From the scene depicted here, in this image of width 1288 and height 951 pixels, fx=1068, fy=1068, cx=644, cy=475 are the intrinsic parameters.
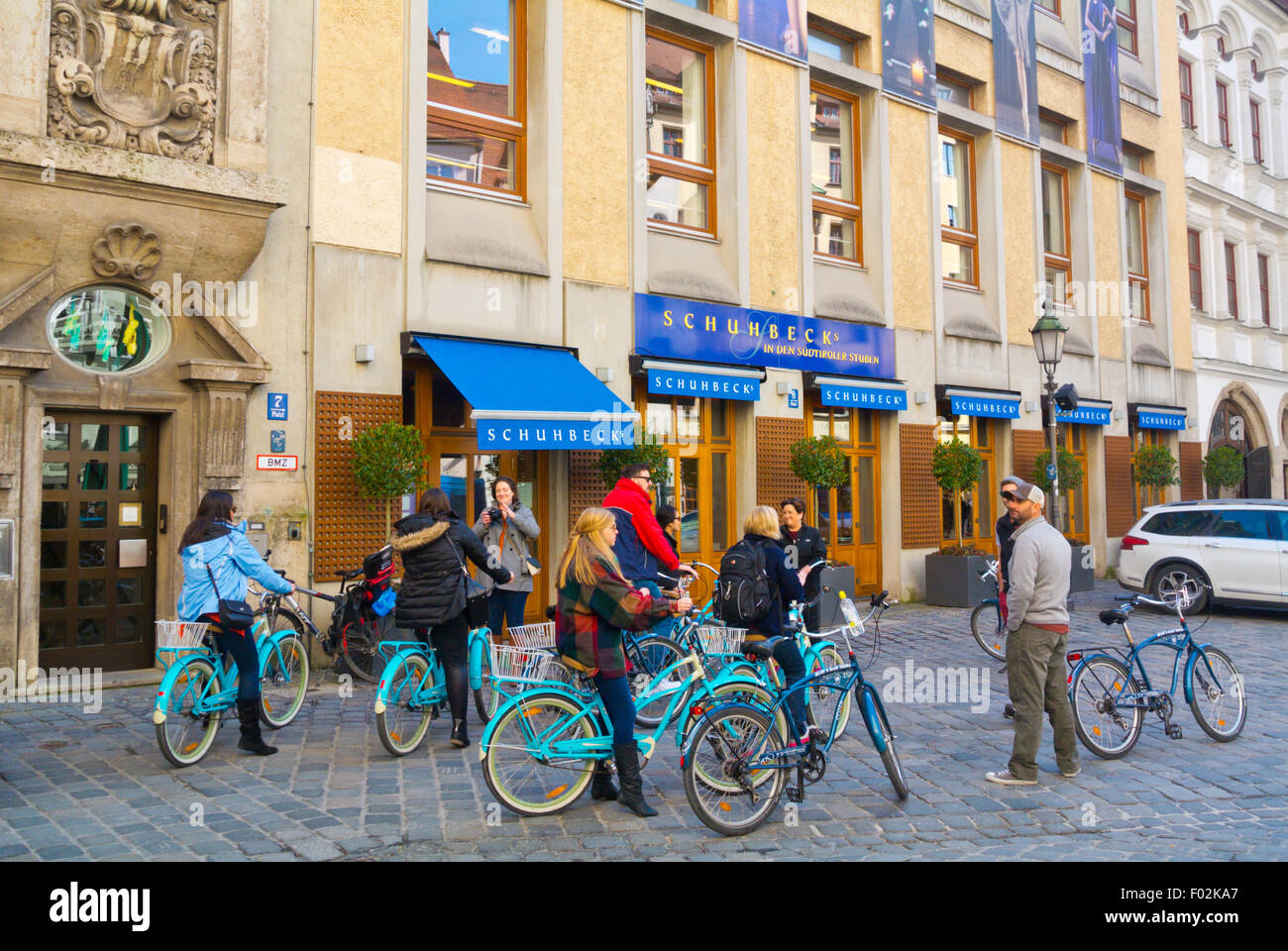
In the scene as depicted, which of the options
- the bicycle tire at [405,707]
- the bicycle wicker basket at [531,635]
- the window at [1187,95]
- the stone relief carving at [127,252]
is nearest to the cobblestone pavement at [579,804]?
the bicycle tire at [405,707]

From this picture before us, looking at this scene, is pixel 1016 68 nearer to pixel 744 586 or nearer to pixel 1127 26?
pixel 1127 26

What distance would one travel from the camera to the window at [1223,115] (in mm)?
25391

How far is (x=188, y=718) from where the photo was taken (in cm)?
676

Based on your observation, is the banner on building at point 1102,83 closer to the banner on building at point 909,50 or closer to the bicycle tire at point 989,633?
the banner on building at point 909,50

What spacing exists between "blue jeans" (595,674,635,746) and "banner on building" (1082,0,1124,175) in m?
18.9

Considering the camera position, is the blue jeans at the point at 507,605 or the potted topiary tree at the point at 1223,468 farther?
the potted topiary tree at the point at 1223,468

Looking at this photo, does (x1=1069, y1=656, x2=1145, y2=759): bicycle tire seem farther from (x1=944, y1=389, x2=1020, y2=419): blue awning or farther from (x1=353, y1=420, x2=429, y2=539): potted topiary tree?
(x1=944, y1=389, x2=1020, y2=419): blue awning

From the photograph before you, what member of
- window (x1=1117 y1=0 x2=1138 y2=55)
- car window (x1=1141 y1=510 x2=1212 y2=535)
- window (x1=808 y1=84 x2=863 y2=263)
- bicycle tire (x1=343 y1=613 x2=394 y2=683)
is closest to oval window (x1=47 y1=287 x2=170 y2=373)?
bicycle tire (x1=343 y1=613 x2=394 y2=683)

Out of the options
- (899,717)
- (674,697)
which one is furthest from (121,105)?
(899,717)

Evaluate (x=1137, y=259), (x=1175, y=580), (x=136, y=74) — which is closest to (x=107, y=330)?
(x=136, y=74)

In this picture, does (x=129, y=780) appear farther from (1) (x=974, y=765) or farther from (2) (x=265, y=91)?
(2) (x=265, y=91)

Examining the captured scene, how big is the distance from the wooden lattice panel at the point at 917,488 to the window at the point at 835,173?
2894mm

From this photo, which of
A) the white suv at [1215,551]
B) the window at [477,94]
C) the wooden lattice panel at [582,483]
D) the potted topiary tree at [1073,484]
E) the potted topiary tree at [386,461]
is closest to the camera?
the potted topiary tree at [386,461]

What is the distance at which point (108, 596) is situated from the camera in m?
9.47
